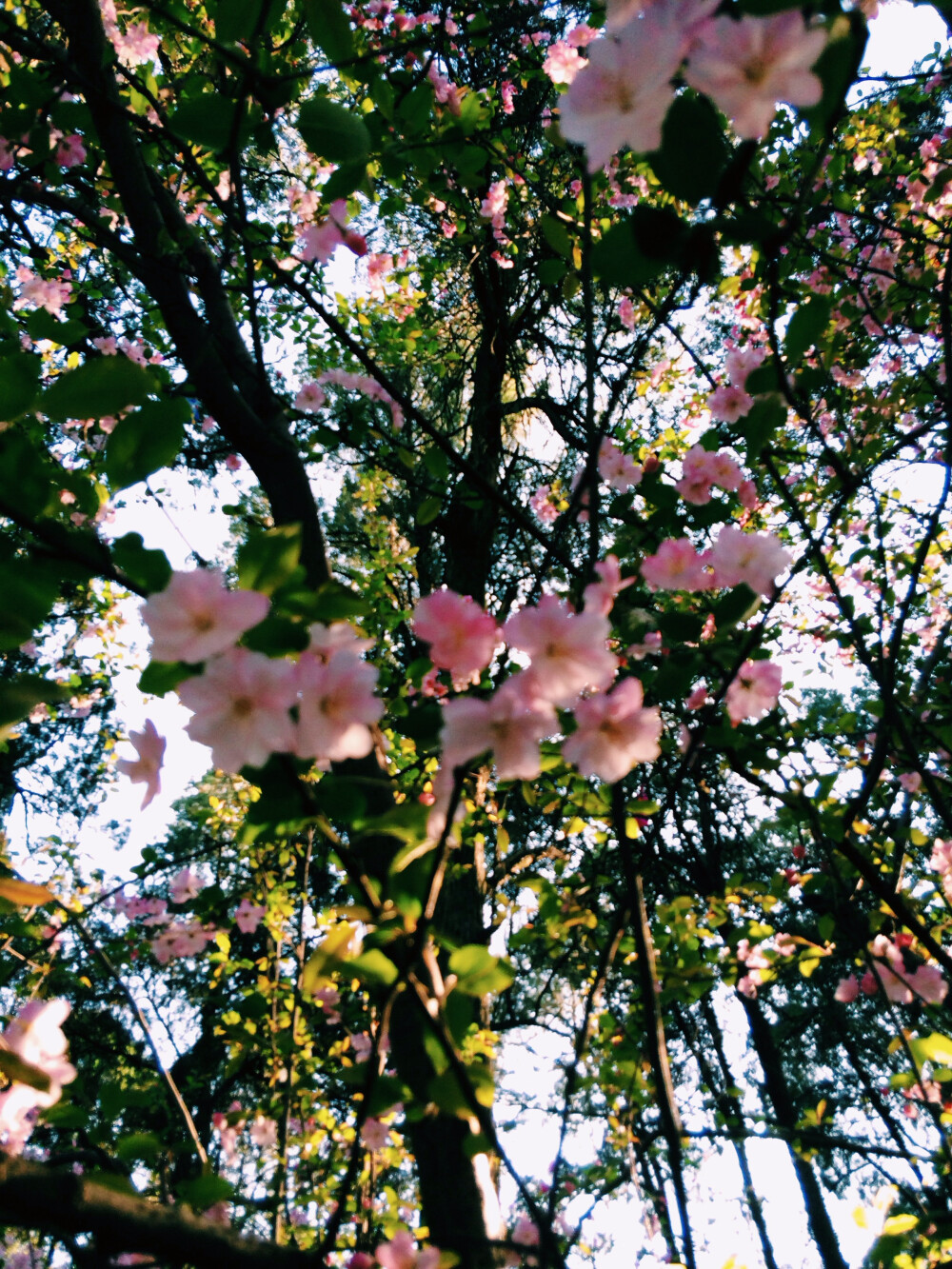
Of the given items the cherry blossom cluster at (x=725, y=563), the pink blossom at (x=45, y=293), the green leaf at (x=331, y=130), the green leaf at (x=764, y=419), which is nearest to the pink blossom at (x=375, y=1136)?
the cherry blossom cluster at (x=725, y=563)

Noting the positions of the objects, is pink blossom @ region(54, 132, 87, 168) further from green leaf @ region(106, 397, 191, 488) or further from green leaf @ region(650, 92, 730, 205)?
green leaf @ region(650, 92, 730, 205)

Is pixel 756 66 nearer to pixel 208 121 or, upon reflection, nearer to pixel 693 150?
pixel 693 150

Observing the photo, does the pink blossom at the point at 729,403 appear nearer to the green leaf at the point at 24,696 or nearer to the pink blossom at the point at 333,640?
the pink blossom at the point at 333,640

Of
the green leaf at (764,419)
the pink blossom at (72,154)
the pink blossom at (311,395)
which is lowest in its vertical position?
the green leaf at (764,419)

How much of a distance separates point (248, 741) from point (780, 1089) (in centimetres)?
854

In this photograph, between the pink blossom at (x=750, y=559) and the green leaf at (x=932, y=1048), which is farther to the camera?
the green leaf at (x=932, y=1048)

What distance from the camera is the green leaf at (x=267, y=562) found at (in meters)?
0.83

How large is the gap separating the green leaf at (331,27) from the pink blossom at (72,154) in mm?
1557

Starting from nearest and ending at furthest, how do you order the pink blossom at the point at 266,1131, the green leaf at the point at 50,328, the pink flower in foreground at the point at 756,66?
the pink flower in foreground at the point at 756,66 → the green leaf at the point at 50,328 → the pink blossom at the point at 266,1131

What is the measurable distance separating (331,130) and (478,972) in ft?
3.74

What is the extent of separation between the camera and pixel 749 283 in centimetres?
196

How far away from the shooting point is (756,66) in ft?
2.32

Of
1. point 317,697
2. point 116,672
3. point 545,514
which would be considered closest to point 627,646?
point 317,697

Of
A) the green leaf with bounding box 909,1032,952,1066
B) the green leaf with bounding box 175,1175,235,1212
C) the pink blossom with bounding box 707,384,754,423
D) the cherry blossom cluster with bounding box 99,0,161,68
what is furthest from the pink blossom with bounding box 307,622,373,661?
the cherry blossom cluster with bounding box 99,0,161,68
